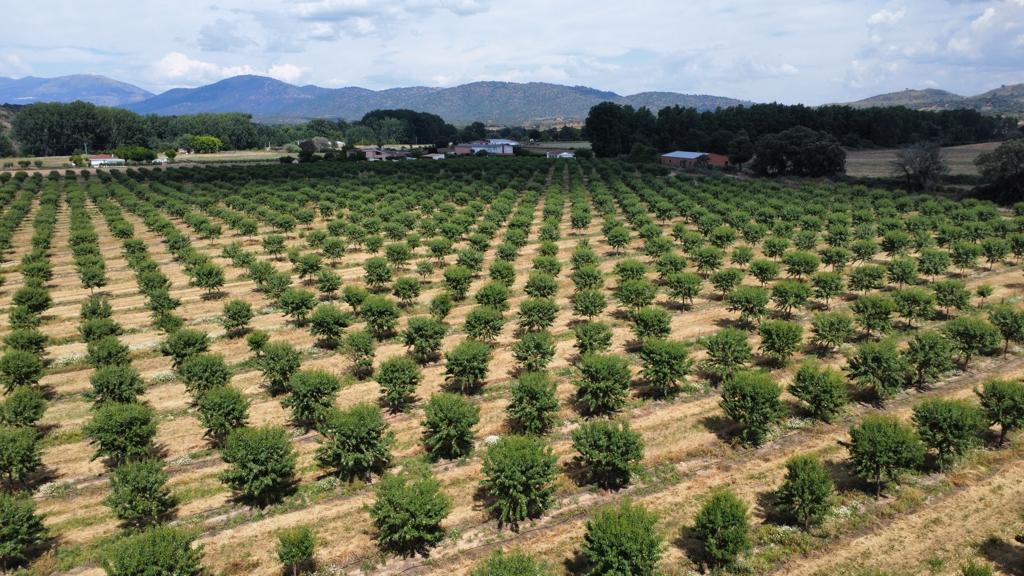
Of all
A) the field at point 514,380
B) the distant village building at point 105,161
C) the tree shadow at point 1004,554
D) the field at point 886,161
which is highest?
the distant village building at point 105,161

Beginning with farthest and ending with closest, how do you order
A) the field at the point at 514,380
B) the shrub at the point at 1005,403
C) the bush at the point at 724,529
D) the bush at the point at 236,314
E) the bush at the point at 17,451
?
the bush at the point at 236,314 < the shrub at the point at 1005,403 < the bush at the point at 17,451 < the field at the point at 514,380 < the bush at the point at 724,529

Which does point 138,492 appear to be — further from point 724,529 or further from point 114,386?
point 724,529

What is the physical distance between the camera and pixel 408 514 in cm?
1870

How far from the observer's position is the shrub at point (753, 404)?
Result: 25.1m

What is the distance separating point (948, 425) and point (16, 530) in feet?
112

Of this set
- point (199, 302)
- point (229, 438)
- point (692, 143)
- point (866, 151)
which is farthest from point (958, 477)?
point (866, 151)

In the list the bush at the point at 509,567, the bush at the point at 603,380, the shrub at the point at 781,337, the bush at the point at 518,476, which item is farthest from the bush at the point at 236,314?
the shrub at the point at 781,337

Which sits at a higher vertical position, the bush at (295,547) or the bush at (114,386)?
the bush at (114,386)

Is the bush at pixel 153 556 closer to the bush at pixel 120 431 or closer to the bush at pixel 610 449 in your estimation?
the bush at pixel 120 431

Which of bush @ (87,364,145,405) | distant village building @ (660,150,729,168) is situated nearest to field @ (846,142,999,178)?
distant village building @ (660,150,729,168)

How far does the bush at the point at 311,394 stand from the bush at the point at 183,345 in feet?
29.4

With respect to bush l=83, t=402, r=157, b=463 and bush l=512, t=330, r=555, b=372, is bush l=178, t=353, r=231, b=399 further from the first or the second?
bush l=512, t=330, r=555, b=372

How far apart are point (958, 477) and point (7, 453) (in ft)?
125

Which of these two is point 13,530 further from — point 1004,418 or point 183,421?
point 1004,418
